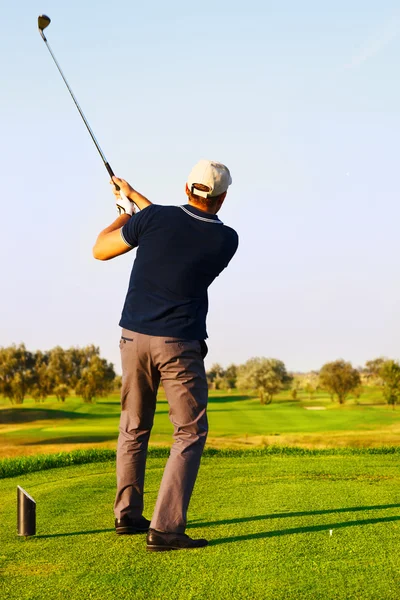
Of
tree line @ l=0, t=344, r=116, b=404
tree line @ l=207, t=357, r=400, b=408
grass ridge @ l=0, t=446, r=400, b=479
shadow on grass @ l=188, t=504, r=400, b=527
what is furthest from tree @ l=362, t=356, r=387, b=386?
shadow on grass @ l=188, t=504, r=400, b=527

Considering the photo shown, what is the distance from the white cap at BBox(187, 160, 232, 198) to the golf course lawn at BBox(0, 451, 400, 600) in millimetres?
2382

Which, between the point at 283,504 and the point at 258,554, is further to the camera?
the point at 283,504

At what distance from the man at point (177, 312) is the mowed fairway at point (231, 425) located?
784 centimetres

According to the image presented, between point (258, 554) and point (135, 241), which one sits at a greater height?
point (135, 241)

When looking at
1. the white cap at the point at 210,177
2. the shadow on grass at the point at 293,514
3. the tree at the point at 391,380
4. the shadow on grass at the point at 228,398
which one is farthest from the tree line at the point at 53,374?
the white cap at the point at 210,177

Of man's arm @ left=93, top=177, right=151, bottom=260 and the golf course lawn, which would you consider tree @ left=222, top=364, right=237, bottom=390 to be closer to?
the golf course lawn

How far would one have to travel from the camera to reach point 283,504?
665 cm

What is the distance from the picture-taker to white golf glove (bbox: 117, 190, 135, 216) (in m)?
5.77

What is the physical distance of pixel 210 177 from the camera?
16.7ft

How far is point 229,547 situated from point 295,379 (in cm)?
3597

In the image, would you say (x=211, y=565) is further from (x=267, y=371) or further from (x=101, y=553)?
(x=267, y=371)

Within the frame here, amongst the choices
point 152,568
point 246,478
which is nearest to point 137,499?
A: point 152,568

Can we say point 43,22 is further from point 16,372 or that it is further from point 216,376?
point 216,376

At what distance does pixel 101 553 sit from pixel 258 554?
0.99m
